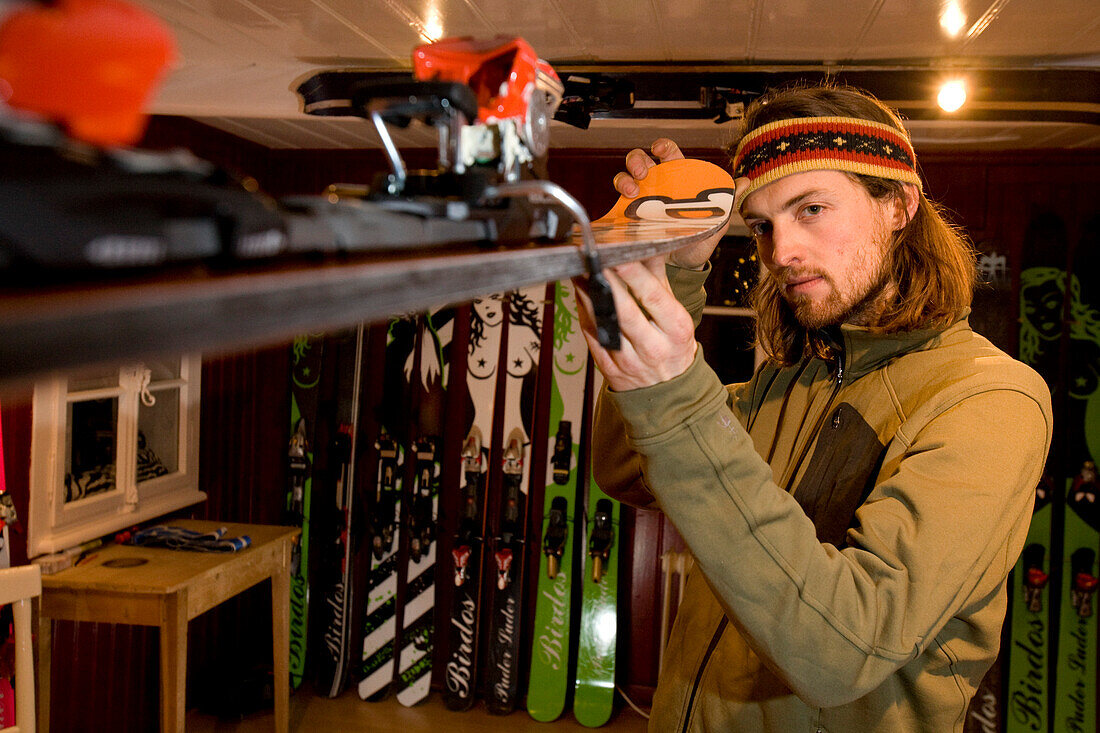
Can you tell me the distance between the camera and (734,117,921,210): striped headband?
1.34m

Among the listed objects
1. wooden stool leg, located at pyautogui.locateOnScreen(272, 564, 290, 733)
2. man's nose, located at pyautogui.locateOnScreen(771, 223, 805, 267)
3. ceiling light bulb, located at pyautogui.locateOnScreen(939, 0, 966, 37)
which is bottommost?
wooden stool leg, located at pyautogui.locateOnScreen(272, 564, 290, 733)

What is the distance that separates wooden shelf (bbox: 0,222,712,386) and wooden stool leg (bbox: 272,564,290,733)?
11.0 ft

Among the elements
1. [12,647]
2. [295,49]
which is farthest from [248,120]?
[12,647]

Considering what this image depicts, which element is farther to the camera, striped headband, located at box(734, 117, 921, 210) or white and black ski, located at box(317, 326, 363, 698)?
white and black ski, located at box(317, 326, 363, 698)

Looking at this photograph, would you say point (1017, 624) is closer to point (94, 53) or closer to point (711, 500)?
point (711, 500)

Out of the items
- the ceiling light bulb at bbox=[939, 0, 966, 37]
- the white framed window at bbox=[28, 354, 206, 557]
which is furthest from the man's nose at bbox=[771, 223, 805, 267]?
the white framed window at bbox=[28, 354, 206, 557]

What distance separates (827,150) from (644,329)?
83 cm

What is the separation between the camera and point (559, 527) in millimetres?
3775

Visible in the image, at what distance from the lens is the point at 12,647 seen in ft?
7.86

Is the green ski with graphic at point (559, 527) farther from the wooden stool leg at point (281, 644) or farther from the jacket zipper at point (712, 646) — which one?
the jacket zipper at point (712, 646)

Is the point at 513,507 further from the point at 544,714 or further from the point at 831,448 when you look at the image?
the point at 831,448

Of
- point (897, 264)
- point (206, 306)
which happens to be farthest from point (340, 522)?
point (206, 306)

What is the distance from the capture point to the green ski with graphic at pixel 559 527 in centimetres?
373

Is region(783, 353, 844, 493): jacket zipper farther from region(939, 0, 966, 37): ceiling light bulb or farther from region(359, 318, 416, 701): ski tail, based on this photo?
region(359, 318, 416, 701): ski tail
